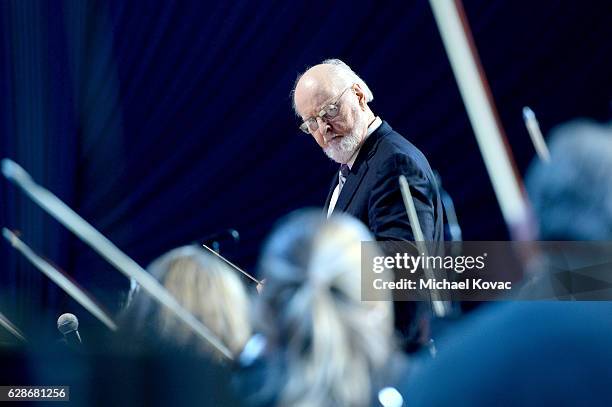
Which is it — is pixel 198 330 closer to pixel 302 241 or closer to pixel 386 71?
pixel 302 241

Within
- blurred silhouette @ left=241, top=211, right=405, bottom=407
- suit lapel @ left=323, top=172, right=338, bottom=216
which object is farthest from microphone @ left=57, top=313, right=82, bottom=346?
blurred silhouette @ left=241, top=211, right=405, bottom=407

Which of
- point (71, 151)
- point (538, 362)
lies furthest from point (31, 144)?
point (538, 362)

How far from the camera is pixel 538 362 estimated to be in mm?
651

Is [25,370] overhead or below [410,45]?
below

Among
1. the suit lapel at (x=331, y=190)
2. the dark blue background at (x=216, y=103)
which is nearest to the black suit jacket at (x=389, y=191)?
the suit lapel at (x=331, y=190)

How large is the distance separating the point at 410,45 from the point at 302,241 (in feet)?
5.00

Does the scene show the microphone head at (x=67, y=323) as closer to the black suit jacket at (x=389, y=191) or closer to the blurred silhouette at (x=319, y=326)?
the black suit jacket at (x=389, y=191)

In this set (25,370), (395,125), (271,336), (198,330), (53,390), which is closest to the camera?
(271,336)

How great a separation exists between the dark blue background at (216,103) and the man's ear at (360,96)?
208mm

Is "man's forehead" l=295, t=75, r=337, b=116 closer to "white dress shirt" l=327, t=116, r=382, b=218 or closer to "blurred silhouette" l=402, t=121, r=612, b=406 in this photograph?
"white dress shirt" l=327, t=116, r=382, b=218

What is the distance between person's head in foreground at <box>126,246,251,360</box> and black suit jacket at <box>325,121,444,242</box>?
28.1 inches

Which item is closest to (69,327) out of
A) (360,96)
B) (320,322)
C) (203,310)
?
(360,96)

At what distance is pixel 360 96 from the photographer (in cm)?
215

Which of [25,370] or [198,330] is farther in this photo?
[25,370]
